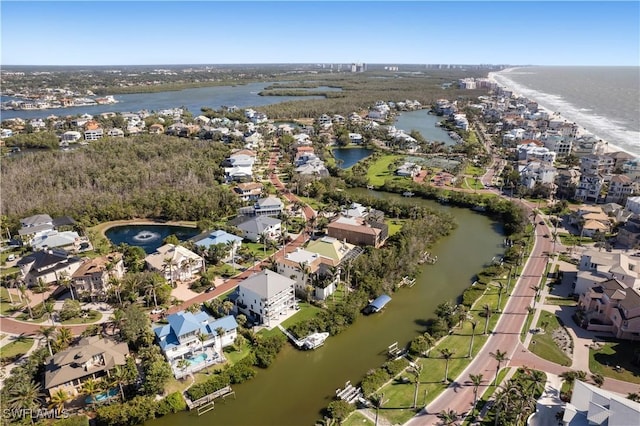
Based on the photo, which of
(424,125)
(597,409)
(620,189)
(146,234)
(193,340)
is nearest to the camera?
(597,409)

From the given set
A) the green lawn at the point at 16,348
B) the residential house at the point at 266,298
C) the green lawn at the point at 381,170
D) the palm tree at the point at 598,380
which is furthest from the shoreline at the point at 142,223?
the palm tree at the point at 598,380

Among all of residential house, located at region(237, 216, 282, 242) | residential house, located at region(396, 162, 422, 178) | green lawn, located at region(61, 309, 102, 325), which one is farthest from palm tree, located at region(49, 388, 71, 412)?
residential house, located at region(396, 162, 422, 178)

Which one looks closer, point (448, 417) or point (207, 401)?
point (448, 417)

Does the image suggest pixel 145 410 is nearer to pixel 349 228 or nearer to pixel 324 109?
pixel 349 228

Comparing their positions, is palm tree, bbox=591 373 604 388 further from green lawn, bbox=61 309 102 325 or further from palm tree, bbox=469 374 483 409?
green lawn, bbox=61 309 102 325

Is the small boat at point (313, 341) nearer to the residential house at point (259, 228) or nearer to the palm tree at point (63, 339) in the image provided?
the palm tree at point (63, 339)

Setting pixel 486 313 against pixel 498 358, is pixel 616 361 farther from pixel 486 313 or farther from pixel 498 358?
pixel 498 358

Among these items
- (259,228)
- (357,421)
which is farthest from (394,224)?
(357,421)

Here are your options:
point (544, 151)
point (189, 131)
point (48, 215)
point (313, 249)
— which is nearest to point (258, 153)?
point (189, 131)
